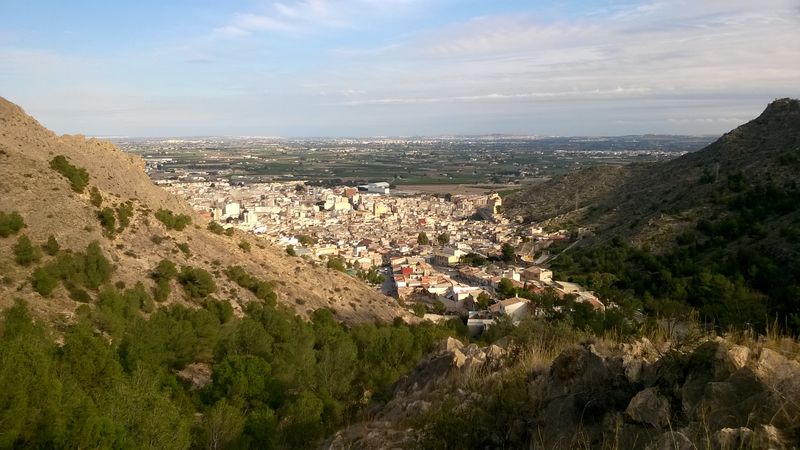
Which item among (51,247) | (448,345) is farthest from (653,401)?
(51,247)

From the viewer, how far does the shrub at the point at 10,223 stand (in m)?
15.3

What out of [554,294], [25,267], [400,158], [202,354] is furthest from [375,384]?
[400,158]

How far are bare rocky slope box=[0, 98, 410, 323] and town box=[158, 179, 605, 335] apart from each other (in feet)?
8.60

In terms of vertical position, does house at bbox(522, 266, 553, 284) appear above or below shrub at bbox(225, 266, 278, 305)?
below

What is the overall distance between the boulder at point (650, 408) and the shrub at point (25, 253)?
15.7 metres

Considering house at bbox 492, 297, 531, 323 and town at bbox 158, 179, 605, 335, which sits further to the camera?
town at bbox 158, 179, 605, 335

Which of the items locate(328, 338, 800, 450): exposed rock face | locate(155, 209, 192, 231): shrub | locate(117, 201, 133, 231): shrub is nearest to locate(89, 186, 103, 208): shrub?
locate(117, 201, 133, 231): shrub

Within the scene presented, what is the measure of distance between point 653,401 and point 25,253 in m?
15.9

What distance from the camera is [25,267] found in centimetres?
1473

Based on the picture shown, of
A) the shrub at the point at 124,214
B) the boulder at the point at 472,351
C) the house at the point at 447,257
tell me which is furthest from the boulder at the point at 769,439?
the house at the point at 447,257

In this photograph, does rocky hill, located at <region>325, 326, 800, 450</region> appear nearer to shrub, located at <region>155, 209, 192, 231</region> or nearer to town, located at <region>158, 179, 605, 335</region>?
town, located at <region>158, 179, 605, 335</region>

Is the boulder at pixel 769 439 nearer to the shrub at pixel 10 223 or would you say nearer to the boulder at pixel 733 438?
the boulder at pixel 733 438

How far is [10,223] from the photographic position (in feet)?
50.6

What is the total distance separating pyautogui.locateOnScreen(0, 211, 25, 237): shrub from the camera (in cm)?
1528
